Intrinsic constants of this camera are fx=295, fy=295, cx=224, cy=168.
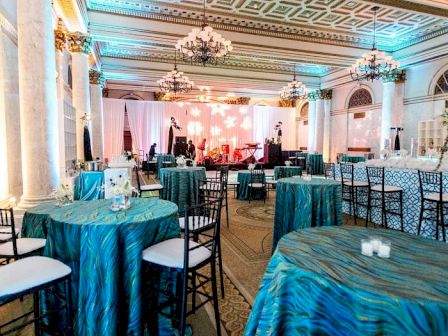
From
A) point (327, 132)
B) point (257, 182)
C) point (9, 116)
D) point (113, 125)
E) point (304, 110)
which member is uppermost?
point (304, 110)

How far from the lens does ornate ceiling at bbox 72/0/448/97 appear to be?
7.38m

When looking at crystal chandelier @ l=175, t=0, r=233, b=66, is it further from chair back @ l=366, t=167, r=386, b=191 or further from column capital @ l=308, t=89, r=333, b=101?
column capital @ l=308, t=89, r=333, b=101

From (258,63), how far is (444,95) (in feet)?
21.9

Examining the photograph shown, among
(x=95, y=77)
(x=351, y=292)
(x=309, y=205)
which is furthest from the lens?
(x=95, y=77)

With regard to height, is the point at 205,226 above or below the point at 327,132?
below

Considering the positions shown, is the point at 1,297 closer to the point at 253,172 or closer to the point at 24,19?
the point at 24,19

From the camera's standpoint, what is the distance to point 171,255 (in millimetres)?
→ 1967

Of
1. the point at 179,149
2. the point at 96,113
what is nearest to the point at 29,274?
the point at 96,113

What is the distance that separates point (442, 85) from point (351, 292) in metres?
10.8

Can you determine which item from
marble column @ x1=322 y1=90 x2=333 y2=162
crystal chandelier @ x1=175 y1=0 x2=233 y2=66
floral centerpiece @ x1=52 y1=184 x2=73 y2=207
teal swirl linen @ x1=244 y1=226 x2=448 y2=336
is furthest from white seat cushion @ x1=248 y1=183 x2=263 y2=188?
marble column @ x1=322 y1=90 x2=333 y2=162

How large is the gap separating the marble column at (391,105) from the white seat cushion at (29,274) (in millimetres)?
10906

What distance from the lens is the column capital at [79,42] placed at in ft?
23.4

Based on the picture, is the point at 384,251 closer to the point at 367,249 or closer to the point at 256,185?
the point at 367,249

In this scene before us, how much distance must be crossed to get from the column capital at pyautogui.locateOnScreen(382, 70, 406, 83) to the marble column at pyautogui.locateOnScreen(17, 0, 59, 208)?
405 inches
